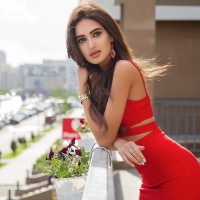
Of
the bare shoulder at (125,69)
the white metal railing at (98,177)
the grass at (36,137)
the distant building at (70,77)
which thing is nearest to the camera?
the white metal railing at (98,177)

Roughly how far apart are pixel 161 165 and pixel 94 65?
538 mm

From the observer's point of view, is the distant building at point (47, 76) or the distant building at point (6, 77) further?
the distant building at point (6, 77)

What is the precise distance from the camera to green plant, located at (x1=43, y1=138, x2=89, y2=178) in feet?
6.38

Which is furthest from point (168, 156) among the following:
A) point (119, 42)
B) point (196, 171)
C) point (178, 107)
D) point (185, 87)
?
point (185, 87)

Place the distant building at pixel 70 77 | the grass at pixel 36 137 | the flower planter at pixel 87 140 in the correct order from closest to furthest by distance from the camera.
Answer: the flower planter at pixel 87 140
the grass at pixel 36 137
the distant building at pixel 70 77

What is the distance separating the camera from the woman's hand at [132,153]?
148 centimetres

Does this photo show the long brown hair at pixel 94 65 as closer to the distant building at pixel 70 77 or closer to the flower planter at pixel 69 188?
the flower planter at pixel 69 188

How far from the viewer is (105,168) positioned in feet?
4.77

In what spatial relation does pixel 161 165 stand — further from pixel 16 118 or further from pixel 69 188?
pixel 16 118

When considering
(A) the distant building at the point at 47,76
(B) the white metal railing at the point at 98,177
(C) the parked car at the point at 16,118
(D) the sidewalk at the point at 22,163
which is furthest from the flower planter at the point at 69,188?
(A) the distant building at the point at 47,76

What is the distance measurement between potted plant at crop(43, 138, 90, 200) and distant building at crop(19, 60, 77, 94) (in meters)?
143

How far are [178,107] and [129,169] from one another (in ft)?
12.5

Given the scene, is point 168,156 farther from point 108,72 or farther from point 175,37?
point 175,37

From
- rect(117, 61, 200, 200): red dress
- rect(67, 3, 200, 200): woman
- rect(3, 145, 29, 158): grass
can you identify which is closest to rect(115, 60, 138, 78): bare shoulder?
rect(67, 3, 200, 200): woman
